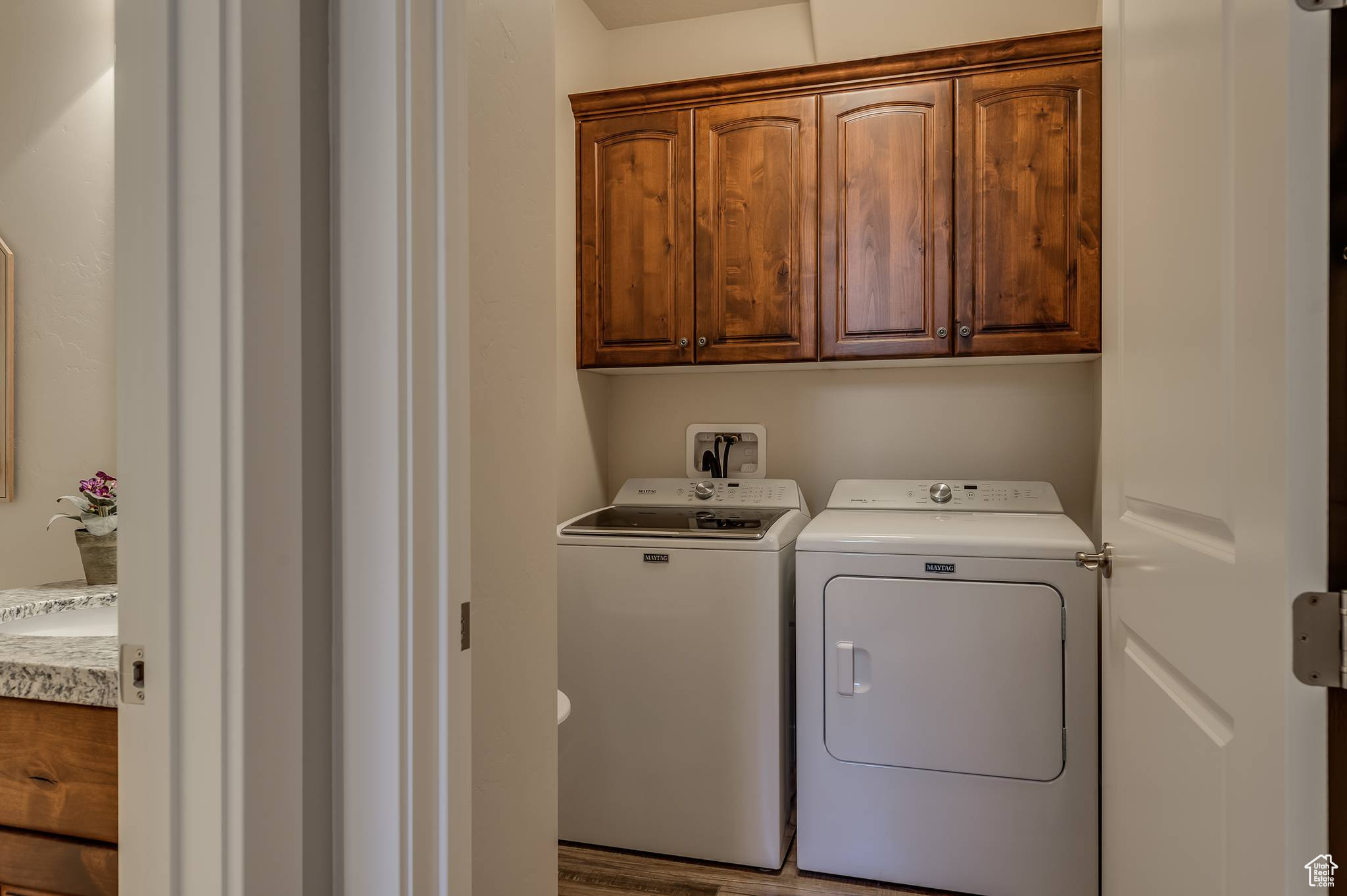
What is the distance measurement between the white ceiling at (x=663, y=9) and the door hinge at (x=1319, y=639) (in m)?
2.70

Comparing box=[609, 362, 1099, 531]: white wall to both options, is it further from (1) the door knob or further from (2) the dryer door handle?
(1) the door knob

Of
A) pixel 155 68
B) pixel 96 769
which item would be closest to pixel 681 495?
pixel 96 769

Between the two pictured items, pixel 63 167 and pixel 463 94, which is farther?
pixel 63 167

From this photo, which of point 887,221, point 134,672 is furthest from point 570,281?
point 134,672

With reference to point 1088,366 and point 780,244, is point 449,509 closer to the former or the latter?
point 780,244

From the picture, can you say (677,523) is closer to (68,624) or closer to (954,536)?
(954,536)

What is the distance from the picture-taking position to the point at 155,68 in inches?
29.0

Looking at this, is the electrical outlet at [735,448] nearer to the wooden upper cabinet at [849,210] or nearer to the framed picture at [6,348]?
the wooden upper cabinet at [849,210]

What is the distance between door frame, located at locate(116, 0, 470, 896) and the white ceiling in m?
2.22

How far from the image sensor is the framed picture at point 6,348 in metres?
1.56

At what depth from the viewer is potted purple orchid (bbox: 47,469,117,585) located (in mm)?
1424

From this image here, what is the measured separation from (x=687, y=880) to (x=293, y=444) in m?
1.82

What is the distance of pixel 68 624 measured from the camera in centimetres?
130

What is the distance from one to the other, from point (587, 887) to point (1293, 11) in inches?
87.8
